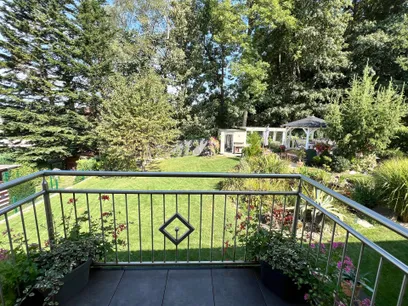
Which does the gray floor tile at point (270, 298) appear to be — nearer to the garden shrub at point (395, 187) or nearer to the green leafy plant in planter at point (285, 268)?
the green leafy plant in planter at point (285, 268)

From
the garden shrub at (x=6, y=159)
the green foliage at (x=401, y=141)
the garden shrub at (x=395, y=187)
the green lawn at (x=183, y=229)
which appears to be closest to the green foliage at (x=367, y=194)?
the garden shrub at (x=395, y=187)

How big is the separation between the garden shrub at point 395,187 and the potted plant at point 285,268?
160 inches

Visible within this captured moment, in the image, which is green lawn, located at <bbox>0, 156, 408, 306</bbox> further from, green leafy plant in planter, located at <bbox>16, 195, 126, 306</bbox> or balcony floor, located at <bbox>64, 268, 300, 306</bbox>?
green leafy plant in planter, located at <bbox>16, 195, 126, 306</bbox>

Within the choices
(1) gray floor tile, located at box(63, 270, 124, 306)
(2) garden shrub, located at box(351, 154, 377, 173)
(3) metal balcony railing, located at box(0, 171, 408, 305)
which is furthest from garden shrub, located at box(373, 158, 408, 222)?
(1) gray floor tile, located at box(63, 270, 124, 306)

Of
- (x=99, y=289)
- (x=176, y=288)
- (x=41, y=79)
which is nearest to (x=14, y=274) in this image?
(x=99, y=289)

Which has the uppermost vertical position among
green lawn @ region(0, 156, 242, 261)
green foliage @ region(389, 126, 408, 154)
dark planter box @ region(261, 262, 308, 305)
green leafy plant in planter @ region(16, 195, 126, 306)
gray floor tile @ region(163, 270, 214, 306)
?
green foliage @ region(389, 126, 408, 154)

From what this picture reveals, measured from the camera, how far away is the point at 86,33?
13641mm

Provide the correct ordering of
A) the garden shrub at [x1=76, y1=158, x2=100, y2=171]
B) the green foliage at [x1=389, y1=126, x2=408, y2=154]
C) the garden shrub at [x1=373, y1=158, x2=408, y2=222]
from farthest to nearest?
the garden shrub at [x1=76, y1=158, x2=100, y2=171] → the green foliage at [x1=389, y1=126, x2=408, y2=154] → the garden shrub at [x1=373, y1=158, x2=408, y2=222]

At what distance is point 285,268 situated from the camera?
5.57ft

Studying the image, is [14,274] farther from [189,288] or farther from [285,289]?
[285,289]

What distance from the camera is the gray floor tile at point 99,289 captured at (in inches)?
66.0

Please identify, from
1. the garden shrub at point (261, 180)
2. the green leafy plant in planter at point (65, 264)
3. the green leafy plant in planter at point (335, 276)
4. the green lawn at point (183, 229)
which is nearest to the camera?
the green leafy plant in planter at point (335, 276)

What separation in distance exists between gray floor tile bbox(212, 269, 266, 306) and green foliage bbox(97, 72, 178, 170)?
8168 millimetres

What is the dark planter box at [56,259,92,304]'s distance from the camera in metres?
1.63
